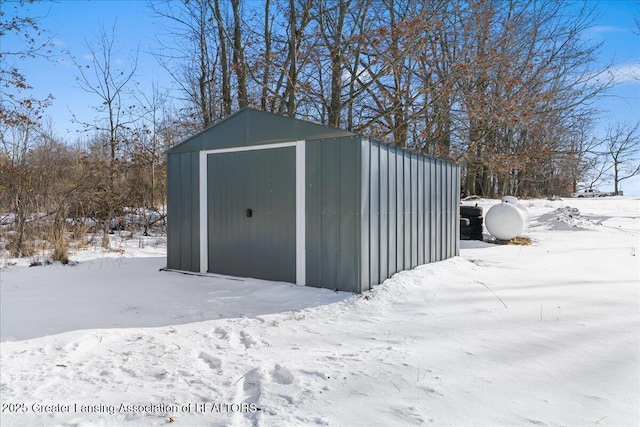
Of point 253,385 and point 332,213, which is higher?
point 332,213

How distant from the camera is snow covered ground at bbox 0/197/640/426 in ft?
7.14

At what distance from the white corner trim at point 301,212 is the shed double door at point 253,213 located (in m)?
0.08

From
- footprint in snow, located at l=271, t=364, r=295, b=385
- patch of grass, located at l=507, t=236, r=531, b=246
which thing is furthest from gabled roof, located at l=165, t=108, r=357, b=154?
patch of grass, located at l=507, t=236, r=531, b=246

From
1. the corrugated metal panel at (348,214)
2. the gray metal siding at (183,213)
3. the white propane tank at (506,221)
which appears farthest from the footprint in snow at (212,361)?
the white propane tank at (506,221)

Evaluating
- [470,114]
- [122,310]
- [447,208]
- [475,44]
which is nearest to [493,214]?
[470,114]

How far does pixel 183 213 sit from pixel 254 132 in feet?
6.34

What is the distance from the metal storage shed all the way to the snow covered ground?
1.27 ft

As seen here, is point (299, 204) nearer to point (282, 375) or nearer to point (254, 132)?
point (254, 132)

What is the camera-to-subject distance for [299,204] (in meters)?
5.12

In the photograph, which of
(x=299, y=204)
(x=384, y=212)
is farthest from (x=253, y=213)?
(x=384, y=212)

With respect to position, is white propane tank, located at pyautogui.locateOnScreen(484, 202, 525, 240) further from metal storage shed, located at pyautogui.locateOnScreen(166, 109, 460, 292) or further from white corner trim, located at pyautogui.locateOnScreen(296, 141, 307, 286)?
white corner trim, located at pyautogui.locateOnScreen(296, 141, 307, 286)

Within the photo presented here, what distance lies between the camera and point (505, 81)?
448 inches

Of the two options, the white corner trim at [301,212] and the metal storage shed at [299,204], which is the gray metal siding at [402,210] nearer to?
the metal storage shed at [299,204]

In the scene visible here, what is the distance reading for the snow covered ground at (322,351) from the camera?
7.14 ft
